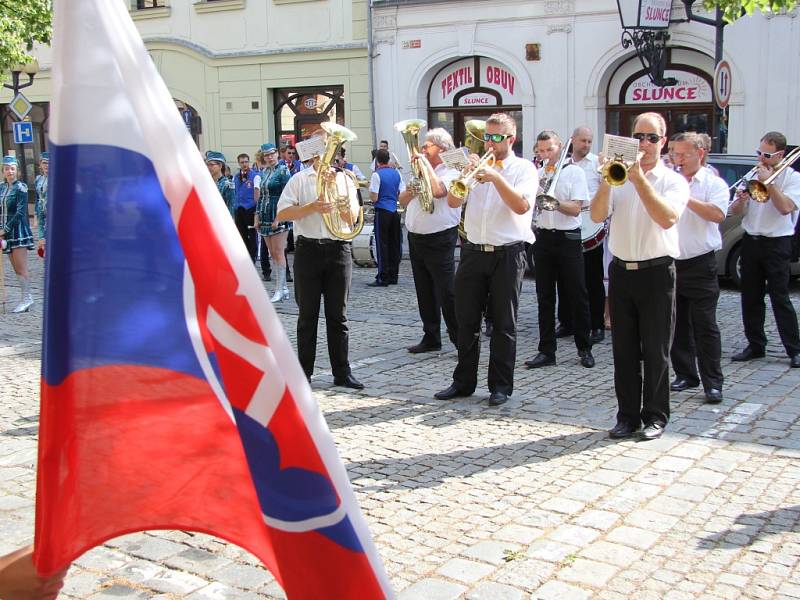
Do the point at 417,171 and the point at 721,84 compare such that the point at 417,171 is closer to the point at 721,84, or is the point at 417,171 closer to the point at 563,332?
the point at 563,332

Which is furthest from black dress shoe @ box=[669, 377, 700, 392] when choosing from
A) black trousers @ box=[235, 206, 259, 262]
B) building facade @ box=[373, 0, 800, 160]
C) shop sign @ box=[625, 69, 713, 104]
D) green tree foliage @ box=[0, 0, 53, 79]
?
green tree foliage @ box=[0, 0, 53, 79]

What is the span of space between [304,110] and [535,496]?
19107mm

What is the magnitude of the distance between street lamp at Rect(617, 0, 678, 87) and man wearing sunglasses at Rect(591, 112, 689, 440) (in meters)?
12.1

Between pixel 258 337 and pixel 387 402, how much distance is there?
17.8 feet

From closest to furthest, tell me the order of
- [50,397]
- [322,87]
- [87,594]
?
[50,397] < [87,594] < [322,87]

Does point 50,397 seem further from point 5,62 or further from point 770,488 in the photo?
point 5,62

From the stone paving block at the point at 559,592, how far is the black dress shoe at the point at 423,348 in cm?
511

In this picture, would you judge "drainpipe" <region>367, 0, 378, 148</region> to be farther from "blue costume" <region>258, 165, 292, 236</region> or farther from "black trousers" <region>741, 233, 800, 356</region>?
"black trousers" <region>741, 233, 800, 356</region>

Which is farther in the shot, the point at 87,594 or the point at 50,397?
the point at 87,594

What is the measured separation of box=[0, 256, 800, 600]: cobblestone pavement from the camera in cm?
425

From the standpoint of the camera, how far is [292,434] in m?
2.04

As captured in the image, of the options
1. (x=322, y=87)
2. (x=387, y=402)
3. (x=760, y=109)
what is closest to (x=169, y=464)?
(x=387, y=402)

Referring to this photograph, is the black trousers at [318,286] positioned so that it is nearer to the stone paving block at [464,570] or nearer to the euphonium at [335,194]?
the euphonium at [335,194]

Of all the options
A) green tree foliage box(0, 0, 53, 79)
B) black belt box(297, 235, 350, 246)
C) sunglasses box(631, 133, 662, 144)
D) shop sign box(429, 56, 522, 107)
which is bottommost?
black belt box(297, 235, 350, 246)
